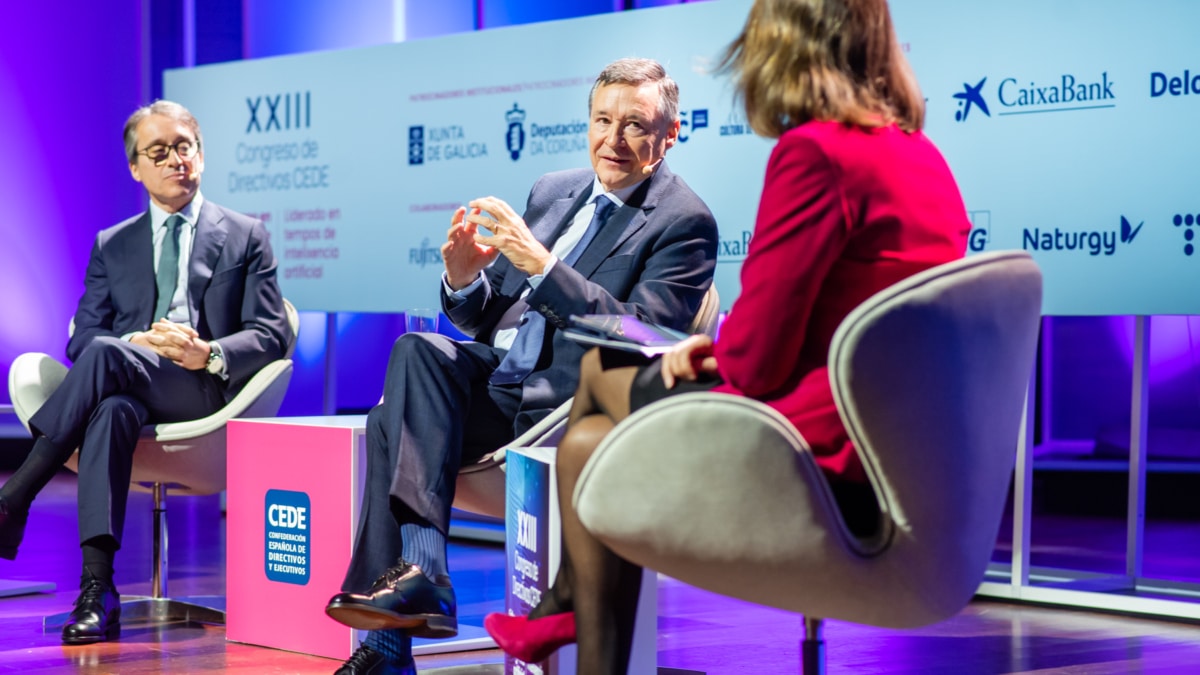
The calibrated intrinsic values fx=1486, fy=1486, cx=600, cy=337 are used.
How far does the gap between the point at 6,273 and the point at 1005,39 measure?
5936 mm

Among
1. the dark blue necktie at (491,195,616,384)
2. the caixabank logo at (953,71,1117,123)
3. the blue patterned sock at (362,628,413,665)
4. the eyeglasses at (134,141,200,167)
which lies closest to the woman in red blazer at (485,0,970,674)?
the blue patterned sock at (362,628,413,665)

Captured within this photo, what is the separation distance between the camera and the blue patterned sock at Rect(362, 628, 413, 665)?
2871 mm

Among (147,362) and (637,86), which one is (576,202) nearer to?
(637,86)

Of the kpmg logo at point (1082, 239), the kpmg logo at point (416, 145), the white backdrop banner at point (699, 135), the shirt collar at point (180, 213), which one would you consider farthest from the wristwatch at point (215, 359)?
the kpmg logo at point (1082, 239)

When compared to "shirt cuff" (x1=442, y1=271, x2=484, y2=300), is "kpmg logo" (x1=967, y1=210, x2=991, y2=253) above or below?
above

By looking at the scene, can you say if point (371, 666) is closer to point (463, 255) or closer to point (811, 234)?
point (463, 255)

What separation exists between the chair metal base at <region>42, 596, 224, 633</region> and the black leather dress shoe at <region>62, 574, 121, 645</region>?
22 cm

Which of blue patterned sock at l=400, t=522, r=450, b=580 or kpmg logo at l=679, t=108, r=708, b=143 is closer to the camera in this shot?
blue patterned sock at l=400, t=522, r=450, b=580

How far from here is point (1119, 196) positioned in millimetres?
4012

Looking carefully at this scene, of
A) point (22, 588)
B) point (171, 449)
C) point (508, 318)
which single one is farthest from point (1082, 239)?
point (22, 588)

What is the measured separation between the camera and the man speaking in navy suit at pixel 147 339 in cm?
367

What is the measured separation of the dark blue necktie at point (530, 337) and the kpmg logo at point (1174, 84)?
1.66 meters

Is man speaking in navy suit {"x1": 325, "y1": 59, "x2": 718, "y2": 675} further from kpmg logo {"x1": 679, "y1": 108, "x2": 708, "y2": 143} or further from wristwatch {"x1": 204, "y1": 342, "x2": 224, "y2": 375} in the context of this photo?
kpmg logo {"x1": 679, "y1": 108, "x2": 708, "y2": 143}

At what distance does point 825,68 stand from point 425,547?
50.8 inches
